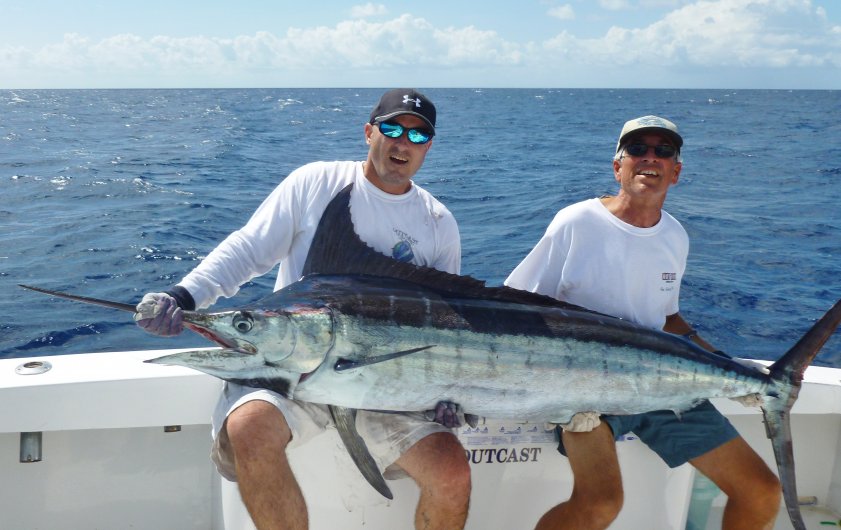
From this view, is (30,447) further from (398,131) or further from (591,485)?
(591,485)

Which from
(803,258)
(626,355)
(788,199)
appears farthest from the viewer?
(788,199)

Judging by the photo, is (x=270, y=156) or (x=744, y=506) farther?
(x=270, y=156)

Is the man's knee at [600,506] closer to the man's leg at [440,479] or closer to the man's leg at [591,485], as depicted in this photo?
the man's leg at [591,485]

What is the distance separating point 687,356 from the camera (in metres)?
2.52

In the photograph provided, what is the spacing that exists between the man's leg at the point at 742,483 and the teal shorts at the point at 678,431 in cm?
4

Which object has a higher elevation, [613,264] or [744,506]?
[613,264]

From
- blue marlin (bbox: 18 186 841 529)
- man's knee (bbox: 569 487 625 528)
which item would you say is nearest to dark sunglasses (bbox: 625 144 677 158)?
blue marlin (bbox: 18 186 841 529)

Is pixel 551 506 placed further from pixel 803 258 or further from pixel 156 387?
pixel 803 258

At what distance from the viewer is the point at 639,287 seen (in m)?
2.86

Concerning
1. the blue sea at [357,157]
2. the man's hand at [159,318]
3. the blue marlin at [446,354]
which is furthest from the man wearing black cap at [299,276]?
the blue sea at [357,157]

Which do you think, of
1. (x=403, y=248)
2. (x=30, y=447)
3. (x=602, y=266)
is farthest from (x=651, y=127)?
(x=30, y=447)

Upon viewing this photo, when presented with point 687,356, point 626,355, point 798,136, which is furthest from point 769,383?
point 798,136

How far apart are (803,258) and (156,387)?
26.4 ft

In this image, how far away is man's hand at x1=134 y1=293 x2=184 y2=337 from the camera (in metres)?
2.07
